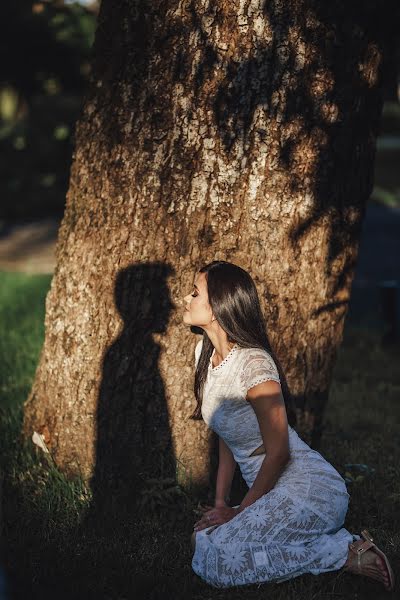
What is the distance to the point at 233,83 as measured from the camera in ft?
13.5

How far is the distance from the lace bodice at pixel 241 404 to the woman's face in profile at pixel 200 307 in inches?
7.9

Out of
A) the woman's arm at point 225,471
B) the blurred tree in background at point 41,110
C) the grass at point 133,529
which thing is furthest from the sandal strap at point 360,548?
the blurred tree in background at point 41,110

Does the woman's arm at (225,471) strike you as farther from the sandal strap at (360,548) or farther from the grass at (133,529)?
the sandal strap at (360,548)

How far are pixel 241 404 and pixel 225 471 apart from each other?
470 mm

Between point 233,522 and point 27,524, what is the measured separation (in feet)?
3.65

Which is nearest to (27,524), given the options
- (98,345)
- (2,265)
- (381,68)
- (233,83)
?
(98,345)

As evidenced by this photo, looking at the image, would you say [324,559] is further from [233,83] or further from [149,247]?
[233,83]

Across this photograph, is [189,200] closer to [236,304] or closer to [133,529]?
[236,304]

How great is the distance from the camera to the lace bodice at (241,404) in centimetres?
377

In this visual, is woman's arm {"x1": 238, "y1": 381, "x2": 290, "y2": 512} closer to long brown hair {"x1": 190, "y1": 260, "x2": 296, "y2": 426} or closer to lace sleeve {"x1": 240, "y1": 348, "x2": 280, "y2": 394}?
lace sleeve {"x1": 240, "y1": 348, "x2": 280, "y2": 394}

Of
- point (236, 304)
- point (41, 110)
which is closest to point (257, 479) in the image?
point (236, 304)

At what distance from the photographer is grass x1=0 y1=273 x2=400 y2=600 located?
3.59 meters

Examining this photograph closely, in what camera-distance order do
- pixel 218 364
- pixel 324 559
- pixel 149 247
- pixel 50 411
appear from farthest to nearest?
pixel 50 411 < pixel 149 247 < pixel 218 364 < pixel 324 559

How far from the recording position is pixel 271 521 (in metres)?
3.59
